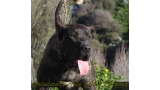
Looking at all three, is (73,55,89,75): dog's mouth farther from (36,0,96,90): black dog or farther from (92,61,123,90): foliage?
(92,61,123,90): foliage

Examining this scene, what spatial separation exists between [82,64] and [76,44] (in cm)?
27

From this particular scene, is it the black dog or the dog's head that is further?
the black dog

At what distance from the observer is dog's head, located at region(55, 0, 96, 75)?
14.2ft

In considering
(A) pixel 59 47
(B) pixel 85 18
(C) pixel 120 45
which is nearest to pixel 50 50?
(A) pixel 59 47

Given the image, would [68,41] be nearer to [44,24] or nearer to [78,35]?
[78,35]

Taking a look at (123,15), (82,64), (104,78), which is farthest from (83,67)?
(123,15)

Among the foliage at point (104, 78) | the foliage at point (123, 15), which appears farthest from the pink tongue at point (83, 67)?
the foliage at point (123, 15)

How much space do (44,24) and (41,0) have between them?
1.22ft

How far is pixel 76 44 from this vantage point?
4.38m

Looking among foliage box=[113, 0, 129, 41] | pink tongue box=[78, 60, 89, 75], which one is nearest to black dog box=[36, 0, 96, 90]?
pink tongue box=[78, 60, 89, 75]

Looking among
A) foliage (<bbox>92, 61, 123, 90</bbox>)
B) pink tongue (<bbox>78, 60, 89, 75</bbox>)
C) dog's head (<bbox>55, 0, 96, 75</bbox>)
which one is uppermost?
dog's head (<bbox>55, 0, 96, 75</bbox>)

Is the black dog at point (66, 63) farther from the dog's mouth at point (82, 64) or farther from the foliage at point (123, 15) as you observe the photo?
the foliage at point (123, 15)

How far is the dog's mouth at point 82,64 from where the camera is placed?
442 cm
